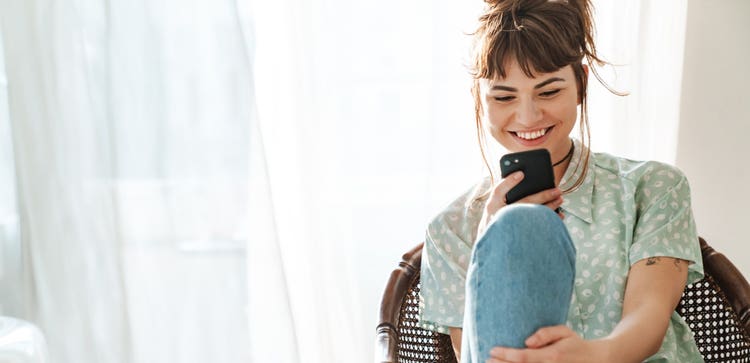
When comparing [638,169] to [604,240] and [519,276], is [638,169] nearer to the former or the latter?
[604,240]

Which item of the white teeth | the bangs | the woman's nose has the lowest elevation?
the white teeth

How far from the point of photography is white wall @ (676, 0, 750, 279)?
166 cm

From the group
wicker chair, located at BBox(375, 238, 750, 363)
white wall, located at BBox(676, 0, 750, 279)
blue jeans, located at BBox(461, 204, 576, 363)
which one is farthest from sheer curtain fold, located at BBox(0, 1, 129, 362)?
white wall, located at BBox(676, 0, 750, 279)

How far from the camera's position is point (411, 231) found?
1703 millimetres

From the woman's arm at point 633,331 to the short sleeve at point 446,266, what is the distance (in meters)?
0.24

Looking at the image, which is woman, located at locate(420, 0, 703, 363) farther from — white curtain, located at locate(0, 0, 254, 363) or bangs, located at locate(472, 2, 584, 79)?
white curtain, located at locate(0, 0, 254, 363)

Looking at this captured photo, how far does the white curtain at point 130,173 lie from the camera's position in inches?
57.4

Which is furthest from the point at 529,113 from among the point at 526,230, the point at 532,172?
the point at 526,230

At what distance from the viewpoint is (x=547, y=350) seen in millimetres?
891

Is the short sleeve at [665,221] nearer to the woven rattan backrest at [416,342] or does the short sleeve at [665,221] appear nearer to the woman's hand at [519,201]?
the woman's hand at [519,201]

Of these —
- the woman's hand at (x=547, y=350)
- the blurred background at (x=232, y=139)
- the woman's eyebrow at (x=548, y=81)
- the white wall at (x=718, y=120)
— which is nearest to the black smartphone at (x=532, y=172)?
the woman's eyebrow at (x=548, y=81)

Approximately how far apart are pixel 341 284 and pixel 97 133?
1.73 ft

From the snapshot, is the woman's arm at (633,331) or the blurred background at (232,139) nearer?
the woman's arm at (633,331)

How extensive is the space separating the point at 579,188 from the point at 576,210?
0.14 ft
